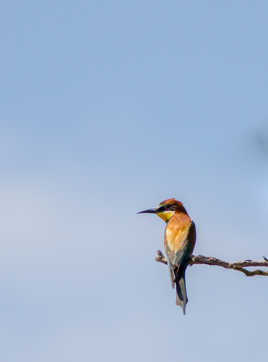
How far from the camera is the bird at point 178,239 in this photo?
6168 millimetres

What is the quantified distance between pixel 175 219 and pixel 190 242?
520 mm

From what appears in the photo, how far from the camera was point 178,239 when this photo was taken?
21.8 feet

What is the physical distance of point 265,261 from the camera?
15.2 feet

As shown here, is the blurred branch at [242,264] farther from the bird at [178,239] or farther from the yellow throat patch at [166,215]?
the yellow throat patch at [166,215]

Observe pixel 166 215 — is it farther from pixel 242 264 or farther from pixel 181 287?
pixel 242 264

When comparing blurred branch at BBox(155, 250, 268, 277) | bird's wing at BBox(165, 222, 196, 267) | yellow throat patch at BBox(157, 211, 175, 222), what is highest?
yellow throat patch at BBox(157, 211, 175, 222)

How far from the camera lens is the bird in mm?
6168

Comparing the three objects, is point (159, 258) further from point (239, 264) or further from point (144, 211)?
point (144, 211)

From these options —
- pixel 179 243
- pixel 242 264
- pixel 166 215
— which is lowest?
pixel 242 264

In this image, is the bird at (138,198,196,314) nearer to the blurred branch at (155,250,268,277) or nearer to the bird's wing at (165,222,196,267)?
the bird's wing at (165,222,196,267)

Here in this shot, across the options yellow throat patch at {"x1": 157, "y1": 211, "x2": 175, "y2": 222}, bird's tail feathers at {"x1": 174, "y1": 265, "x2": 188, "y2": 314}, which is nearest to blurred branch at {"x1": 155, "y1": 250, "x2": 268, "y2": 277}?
bird's tail feathers at {"x1": 174, "y1": 265, "x2": 188, "y2": 314}

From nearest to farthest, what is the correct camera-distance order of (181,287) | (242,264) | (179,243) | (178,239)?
(242,264), (181,287), (179,243), (178,239)

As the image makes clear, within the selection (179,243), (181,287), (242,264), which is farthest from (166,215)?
(242,264)

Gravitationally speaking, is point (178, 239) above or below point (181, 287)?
above
